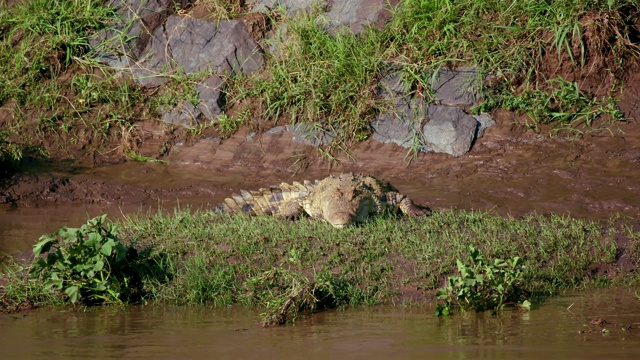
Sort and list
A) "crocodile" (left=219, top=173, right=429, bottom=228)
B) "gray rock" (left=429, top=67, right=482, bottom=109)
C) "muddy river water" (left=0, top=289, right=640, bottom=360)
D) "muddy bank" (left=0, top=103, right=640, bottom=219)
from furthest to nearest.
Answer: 1. "gray rock" (left=429, top=67, right=482, bottom=109)
2. "muddy bank" (left=0, top=103, right=640, bottom=219)
3. "crocodile" (left=219, top=173, right=429, bottom=228)
4. "muddy river water" (left=0, top=289, right=640, bottom=360)

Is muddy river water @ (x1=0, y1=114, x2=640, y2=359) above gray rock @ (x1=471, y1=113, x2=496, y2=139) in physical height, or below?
below

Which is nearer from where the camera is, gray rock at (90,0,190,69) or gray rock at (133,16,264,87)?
gray rock at (133,16,264,87)

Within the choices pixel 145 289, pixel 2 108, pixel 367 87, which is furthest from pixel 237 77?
pixel 145 289

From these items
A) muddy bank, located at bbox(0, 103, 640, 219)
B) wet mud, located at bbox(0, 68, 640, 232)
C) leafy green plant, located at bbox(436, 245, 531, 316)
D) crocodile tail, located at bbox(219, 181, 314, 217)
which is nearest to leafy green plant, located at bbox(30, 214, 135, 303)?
leafy green plant, located at bbox(436, 245, 531, 316)

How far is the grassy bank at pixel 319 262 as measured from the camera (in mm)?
5594

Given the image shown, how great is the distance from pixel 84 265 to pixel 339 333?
176 cm

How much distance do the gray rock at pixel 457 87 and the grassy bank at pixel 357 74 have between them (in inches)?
4.4

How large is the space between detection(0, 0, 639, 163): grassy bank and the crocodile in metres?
2.05

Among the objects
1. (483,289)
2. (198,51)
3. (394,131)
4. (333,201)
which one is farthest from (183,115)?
(483,289)

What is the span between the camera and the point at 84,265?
5594mm

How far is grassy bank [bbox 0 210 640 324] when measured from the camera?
18.4ft

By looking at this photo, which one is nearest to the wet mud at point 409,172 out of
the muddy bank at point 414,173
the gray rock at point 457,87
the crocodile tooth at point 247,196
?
the muddy bank at point 414,173

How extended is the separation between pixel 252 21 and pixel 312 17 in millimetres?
844

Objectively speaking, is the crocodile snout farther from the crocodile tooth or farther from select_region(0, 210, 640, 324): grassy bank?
the crocodile tooth
